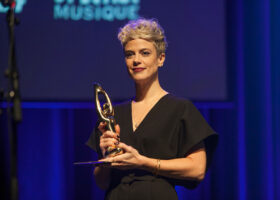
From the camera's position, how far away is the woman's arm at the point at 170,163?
5.14 feet

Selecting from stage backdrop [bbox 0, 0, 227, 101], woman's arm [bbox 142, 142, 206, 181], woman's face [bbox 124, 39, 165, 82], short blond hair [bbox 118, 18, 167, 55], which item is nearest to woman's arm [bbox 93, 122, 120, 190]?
woman's arm [bbox 142, 142, 206, 181]

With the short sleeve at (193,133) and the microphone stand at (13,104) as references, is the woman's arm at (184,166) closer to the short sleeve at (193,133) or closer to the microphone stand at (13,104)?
the short sleeve at (193,133)

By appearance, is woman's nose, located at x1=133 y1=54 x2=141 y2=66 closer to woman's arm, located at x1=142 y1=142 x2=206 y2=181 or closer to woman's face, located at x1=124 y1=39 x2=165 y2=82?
woman's face, located at x1=124 y1=39 x2=165 y2=82

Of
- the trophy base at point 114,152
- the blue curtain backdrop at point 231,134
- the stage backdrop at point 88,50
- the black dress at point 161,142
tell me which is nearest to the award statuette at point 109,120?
the trophy base at point 114,152

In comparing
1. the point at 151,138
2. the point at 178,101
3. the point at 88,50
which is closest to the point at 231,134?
the point at 88,50

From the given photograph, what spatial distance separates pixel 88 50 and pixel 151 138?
5.42ft

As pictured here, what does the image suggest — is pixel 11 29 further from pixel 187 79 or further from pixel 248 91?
pixel 248 91

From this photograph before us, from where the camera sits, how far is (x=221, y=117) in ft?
11.4

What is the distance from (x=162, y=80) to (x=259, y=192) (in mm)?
1222

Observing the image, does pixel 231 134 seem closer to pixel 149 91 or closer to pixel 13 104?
pixel 149 91

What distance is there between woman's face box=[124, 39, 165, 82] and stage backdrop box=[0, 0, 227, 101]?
4.54ft

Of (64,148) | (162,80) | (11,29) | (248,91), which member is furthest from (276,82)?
(11,29)

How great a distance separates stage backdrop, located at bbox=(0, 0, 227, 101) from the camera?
10.4 ft

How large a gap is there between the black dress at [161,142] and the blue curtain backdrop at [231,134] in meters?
Result: 1.52
